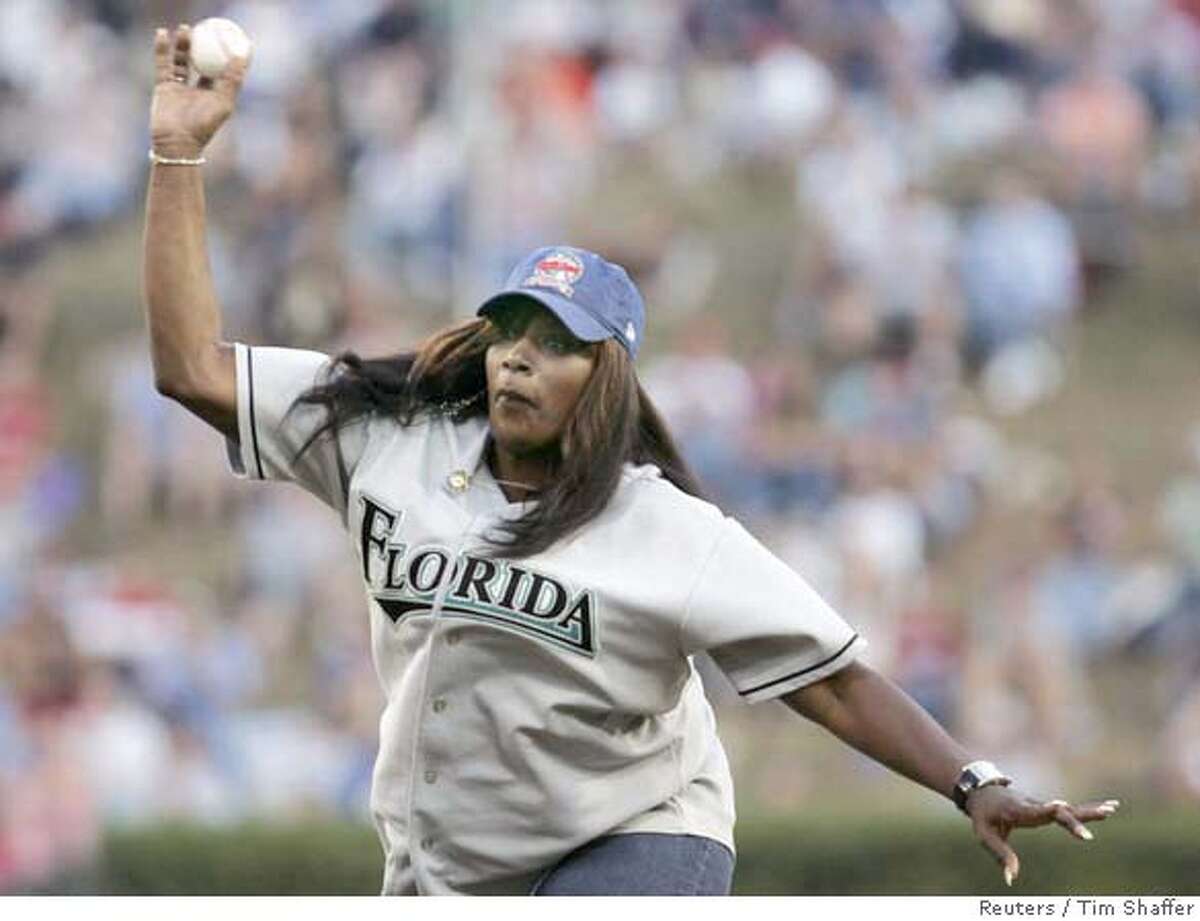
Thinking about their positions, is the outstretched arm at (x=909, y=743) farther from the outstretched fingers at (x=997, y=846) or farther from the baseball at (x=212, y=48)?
the baseball at (x=212, y=48)

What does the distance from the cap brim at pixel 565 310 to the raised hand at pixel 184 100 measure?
60 cm

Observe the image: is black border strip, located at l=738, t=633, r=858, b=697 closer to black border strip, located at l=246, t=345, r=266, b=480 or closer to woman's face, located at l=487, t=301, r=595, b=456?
woman's face, located at l=487, t=301, r=595, b=456

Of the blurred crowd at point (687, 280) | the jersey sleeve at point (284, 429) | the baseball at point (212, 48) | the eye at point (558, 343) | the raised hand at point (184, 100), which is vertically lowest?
the blurred crowd at point (687, 280)

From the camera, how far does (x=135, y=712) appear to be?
1262 centimetres

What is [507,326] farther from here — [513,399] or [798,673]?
[798,673]

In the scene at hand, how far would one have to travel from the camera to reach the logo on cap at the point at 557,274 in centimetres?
548

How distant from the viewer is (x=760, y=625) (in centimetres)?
538

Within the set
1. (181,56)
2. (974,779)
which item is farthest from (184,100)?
(974,779)

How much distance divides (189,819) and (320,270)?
3.15 m

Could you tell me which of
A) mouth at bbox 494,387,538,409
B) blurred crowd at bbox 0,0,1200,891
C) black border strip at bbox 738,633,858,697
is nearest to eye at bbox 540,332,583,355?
mouth at bbox 494,387,538,409

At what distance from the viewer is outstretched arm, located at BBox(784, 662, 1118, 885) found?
528cm

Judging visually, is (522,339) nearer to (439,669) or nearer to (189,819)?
(439,669)

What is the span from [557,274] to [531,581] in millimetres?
575

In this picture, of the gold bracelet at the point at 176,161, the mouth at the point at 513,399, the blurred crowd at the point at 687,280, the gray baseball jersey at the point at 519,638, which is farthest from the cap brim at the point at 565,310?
the blurred crowd at the point at 687,280
